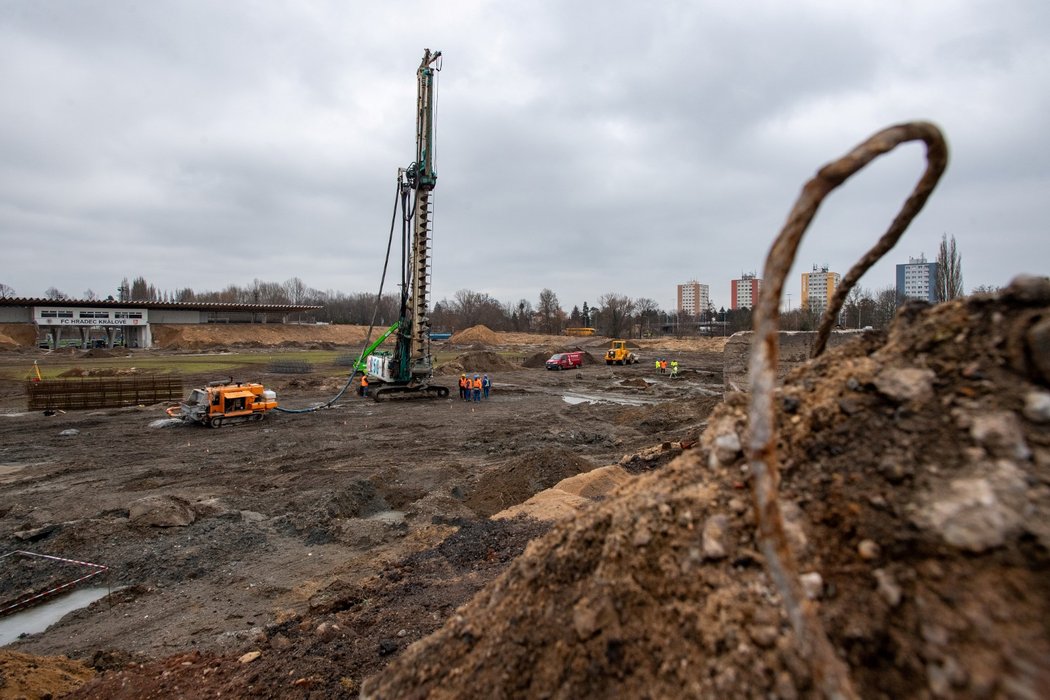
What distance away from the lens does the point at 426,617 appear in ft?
15.9

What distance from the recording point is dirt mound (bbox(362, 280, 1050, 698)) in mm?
1587

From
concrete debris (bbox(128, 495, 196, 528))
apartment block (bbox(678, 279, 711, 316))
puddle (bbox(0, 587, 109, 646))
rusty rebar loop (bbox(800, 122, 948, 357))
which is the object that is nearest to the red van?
concrete debris (bbox(128, 495, 196, 528))

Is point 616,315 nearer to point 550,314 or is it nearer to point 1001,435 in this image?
point 550,314

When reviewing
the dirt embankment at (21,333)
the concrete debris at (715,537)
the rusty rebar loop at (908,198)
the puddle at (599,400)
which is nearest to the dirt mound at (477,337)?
the dirt embankment at (21,333)

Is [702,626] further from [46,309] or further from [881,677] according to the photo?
[46,309]

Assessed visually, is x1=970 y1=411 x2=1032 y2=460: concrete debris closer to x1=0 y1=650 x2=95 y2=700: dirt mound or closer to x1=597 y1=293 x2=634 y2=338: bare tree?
x1=0 y1=650 x2=95 y2=700: dirt mound

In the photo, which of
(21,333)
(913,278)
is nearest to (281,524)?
(21,333)

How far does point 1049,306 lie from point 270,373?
35841 millimetres

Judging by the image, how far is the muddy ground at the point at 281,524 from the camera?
4.89m

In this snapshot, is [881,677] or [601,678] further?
[601,678]

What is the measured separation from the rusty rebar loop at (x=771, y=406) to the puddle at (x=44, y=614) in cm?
781

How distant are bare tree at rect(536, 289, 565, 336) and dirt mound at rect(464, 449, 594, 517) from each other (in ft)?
280

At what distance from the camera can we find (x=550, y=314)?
4107 inches

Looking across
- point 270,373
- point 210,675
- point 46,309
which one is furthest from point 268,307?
point 210,675
